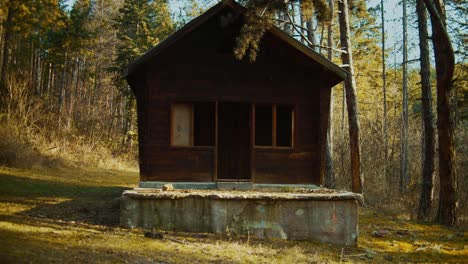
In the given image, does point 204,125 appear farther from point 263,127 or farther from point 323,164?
point 323,164

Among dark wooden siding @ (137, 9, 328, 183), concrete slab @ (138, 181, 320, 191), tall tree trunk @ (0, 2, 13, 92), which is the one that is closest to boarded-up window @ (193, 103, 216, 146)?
dark wooden siding @ (137, 9, 328, 183)

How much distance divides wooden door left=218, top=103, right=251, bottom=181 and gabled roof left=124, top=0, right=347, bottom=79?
318 cm

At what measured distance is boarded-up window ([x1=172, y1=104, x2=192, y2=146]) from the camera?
1312 centimetres

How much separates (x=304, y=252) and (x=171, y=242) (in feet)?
8.78

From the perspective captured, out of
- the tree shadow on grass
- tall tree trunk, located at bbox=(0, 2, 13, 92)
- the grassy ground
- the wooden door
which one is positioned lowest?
the grassy ground

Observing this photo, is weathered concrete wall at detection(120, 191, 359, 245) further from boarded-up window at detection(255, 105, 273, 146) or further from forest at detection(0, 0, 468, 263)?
boarded-up window at detection(255, 105, 273, 146)

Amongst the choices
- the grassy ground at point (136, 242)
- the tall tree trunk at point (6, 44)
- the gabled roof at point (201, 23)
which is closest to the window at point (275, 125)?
the gabled roof at point (201, 23)

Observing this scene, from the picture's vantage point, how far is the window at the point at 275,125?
44.7ft

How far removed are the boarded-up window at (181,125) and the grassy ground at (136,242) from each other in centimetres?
255

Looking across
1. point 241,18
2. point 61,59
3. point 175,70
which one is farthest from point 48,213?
point 61,59

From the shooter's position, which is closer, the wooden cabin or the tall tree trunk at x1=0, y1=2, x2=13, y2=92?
the wooden cabin

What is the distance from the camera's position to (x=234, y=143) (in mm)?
15258

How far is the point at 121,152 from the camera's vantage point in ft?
106

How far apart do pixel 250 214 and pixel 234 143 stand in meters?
4.67
